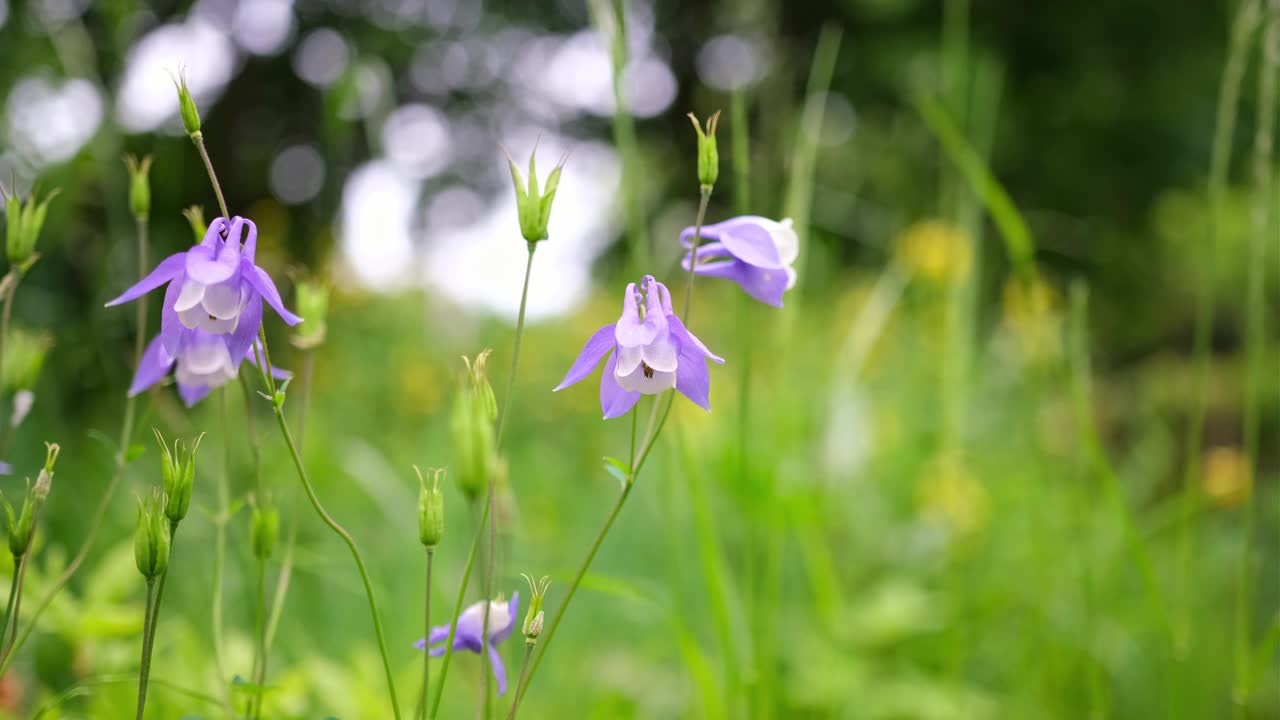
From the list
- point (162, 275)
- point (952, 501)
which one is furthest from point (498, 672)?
point (952, 501)

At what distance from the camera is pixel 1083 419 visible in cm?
106

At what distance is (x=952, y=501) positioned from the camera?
5.87 ft

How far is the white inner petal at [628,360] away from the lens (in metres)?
0.59

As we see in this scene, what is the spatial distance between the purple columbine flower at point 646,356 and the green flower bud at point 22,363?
1.70 ft

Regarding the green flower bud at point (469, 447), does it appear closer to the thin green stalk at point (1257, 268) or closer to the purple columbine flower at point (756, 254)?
the purple columbine flower at point (756, 254)

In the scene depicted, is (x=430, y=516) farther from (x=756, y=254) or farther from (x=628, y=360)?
(x=756, y=254)

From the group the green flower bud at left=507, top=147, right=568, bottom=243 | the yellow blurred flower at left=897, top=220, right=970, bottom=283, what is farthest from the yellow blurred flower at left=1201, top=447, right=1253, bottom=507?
the green flower bud at left=507, top=147, right=568, bottom=243

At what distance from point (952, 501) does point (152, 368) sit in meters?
1.51

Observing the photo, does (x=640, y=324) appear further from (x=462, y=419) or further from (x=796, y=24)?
(x=796, y=24)

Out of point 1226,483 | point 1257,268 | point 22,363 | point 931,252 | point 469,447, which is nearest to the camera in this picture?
point 469,447

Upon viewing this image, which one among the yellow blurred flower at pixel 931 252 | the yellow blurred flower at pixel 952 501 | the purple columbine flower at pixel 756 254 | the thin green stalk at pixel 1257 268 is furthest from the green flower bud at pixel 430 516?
the yellow blurred flower at pixel 931 252

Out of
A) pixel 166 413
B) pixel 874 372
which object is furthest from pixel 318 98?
pixel 166 413

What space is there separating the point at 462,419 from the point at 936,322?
319cm

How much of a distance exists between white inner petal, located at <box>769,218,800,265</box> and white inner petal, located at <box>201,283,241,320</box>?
15.1 inches
